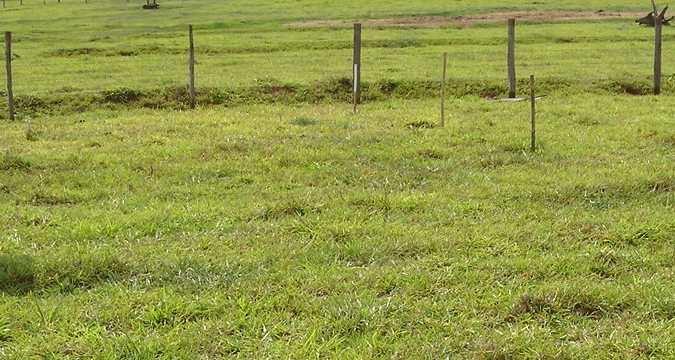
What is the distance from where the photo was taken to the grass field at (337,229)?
657 centimetres

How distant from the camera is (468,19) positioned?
4625 cm

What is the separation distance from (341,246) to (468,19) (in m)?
39.8

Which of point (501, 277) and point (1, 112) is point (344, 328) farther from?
point (1, 112)

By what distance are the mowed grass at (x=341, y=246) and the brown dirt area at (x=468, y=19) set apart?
2968 cm

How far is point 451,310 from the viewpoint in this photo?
703cm

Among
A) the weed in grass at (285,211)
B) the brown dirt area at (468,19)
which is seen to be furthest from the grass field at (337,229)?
the brown dirt area at (468,19)

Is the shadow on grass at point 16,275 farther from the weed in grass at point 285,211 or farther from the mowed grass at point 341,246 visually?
the weed in grass at point 285,211

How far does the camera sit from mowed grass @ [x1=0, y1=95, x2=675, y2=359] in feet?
21.4

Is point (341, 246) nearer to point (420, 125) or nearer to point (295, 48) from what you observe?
point (420, 125)

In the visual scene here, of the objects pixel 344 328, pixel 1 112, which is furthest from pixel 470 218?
pixel 1 112

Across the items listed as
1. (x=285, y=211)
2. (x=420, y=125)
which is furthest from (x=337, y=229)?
(x=420, y=125)

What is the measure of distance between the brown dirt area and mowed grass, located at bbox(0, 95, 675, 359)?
29.7 metres

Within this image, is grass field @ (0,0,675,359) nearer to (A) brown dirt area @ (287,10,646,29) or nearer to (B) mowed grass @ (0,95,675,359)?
(B) mowed grass @ (0,95,675,359)

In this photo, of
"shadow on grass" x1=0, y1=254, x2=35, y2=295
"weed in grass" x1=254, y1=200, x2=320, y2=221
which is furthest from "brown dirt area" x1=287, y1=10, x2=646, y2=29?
"shadow on grass" x1=0, y1=254, x2=35, y2=295
